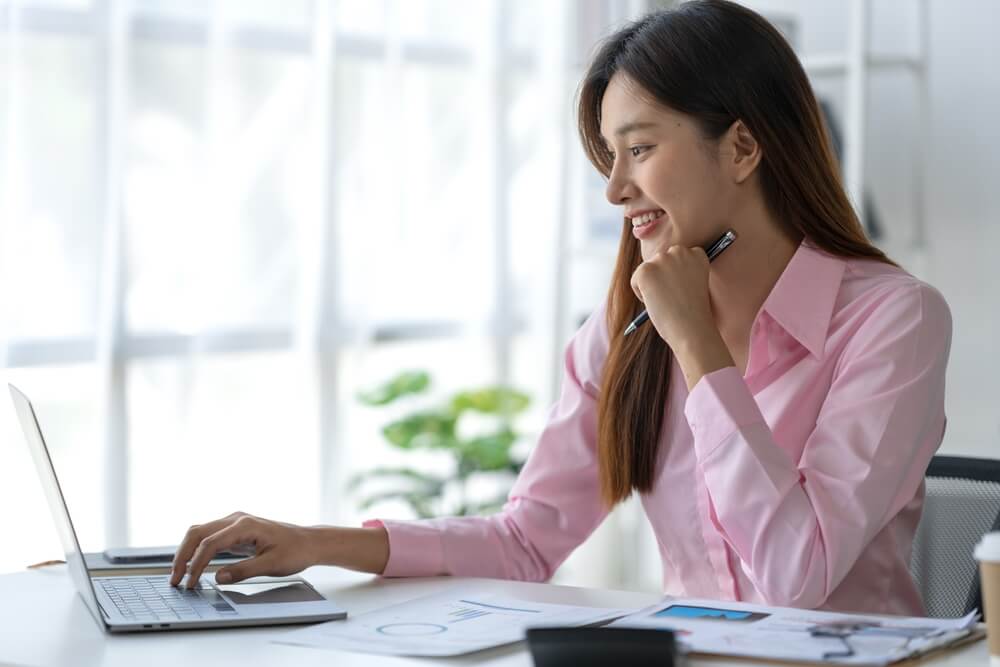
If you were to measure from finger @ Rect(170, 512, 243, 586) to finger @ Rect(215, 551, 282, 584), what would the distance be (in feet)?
0.12

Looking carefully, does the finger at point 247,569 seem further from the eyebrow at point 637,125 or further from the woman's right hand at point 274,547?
the eyebrow at point 637,125

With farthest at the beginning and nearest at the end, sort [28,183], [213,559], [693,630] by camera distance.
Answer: [28,183] < [213,559] < [693,630]

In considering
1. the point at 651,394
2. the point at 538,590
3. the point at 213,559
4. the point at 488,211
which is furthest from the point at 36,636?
the point at 488,211

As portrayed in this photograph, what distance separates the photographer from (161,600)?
52.4 inches

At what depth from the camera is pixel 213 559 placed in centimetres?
153

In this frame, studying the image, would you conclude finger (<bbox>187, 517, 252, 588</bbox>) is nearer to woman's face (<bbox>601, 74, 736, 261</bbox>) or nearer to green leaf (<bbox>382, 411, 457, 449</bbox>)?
woman's face (<bbox>601, 74, 736, 261</bbox>)

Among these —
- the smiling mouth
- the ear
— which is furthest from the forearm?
the ear

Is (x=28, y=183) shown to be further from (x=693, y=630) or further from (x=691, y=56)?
(x=693, y=630)

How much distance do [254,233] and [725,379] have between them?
1743 mm

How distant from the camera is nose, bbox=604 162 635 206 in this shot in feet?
5.33

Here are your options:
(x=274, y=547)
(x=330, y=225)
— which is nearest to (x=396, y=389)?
(x=330, y=225)

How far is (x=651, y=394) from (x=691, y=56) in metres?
0.42

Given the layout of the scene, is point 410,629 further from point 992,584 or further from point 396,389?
point 396,389

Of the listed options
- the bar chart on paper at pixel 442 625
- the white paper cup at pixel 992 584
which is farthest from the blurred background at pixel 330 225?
the white paper cup at pixel 992 584
